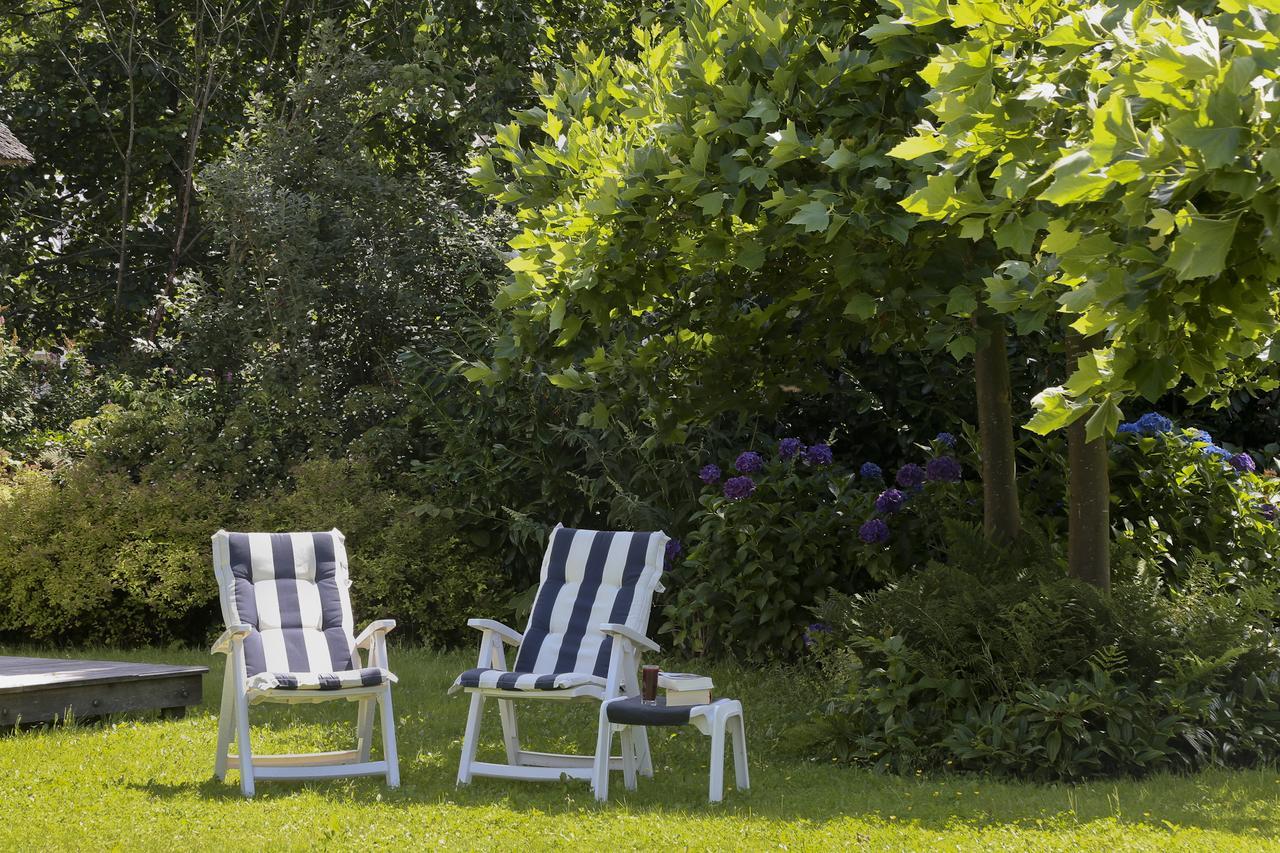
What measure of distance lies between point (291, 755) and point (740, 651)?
3663 mm

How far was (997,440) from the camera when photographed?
273 inches

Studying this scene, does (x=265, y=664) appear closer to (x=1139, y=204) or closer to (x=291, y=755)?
(x=291, y=755)

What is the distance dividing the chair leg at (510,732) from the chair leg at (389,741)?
0.52m

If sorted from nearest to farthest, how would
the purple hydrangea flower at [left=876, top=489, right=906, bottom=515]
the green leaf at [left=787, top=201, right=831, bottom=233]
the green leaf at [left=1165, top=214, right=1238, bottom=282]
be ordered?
the green leaf at [left=1165, top=214, right=1238, bottom=282] < the green leaf at [left=787, top=201, right=831, bottom=233] < the purple hydrangea flower at [left=876, top=489, right=906, bottom=515]

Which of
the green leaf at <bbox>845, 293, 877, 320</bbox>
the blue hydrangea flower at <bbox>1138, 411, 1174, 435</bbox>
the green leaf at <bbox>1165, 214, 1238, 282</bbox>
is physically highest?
the green leaf at <bbox>845, 293, 877, 320</bbox>

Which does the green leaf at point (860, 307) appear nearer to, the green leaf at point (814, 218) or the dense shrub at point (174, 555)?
the green leaf at point (814, 218)

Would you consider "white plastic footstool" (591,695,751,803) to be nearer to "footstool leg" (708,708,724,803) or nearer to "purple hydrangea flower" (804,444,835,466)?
"footstool leg" (708,708,724,803)

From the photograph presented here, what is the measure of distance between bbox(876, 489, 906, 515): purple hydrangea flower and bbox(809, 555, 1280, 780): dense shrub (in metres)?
1.55

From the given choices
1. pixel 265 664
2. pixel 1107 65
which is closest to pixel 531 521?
pixel 265 664

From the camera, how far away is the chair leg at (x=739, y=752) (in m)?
5.38

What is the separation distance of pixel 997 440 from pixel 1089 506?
67cm

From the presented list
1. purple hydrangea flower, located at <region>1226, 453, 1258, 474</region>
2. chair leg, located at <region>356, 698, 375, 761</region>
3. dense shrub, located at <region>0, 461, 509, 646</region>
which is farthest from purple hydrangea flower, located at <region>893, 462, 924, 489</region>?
chair leg, located at <region>356, 698, 375, 761</region>

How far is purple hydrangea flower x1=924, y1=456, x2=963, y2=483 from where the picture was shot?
7852 millimetres

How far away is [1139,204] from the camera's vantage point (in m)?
2.55
